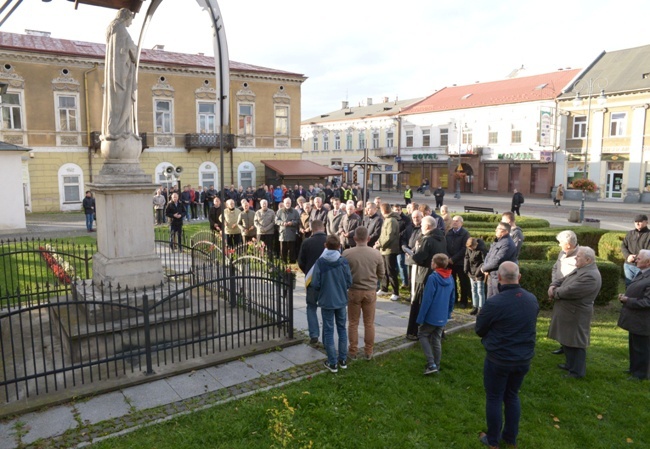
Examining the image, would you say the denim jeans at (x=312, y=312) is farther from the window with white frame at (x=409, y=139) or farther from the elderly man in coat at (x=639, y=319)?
the window with white frame at (x=409, y=139)

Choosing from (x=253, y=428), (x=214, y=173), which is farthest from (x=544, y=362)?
(x=214, y=173)

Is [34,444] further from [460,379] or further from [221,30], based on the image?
[221,30]

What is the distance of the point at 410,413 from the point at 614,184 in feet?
119

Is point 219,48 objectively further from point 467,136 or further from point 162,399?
point 467,136

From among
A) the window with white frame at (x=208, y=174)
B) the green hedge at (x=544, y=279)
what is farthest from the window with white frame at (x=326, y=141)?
the green hedge at (x=544, y=279)

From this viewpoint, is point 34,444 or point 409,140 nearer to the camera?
point 34,444

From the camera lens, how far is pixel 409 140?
48.5 m

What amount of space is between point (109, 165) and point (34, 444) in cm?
385

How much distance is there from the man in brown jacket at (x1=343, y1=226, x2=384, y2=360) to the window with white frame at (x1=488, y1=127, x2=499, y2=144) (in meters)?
38.1

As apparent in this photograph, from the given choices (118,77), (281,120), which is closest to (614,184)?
(281,120)

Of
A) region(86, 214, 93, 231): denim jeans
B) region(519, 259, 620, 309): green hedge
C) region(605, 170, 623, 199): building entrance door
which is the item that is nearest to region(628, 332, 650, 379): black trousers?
region(519, 259, 620, 309): green hedge

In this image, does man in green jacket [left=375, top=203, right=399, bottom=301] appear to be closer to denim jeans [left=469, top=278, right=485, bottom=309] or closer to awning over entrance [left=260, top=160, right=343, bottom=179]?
denim jeans [left=469, top=278, right=485, bottom=309]

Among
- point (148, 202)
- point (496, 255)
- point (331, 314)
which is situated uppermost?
point (148, 202)

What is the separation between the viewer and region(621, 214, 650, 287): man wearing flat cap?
9.01 meters
